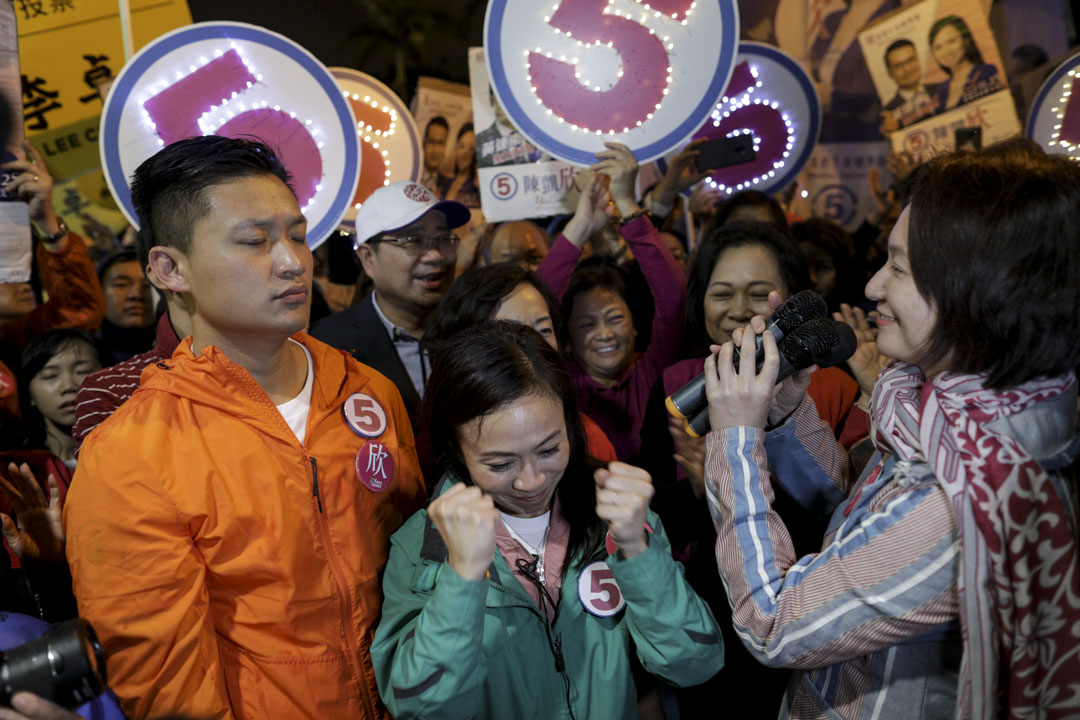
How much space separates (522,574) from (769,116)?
3.22 m

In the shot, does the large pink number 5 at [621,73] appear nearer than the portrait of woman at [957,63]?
Yes

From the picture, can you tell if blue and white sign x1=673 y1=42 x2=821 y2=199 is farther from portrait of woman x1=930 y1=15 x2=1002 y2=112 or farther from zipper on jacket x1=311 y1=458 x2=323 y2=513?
zipper on jacket x1=311 y1=458 x2=323 y2=513

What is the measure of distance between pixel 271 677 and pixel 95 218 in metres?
3.25

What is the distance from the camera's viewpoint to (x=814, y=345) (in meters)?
1.66

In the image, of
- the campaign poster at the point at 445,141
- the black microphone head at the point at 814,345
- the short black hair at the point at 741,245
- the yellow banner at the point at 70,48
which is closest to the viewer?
the black microphone head at the point at 814,345

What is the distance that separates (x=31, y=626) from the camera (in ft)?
5.04

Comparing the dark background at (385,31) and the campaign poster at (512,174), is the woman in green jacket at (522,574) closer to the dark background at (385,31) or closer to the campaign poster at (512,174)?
the campaign poster at (512,174)

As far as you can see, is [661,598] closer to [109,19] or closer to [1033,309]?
[1033,309]

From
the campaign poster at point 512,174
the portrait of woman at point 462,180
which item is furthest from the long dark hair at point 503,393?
the portrait of woman at point 462,180

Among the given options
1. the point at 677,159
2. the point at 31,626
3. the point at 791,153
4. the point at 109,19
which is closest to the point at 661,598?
the point at 31,626

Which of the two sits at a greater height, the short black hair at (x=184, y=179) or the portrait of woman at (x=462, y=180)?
the portrait of woman at (x=462, y=180)

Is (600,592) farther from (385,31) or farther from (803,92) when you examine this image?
(385,31)

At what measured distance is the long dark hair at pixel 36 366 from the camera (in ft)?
10.5

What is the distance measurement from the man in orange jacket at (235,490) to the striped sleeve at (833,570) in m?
0.78
